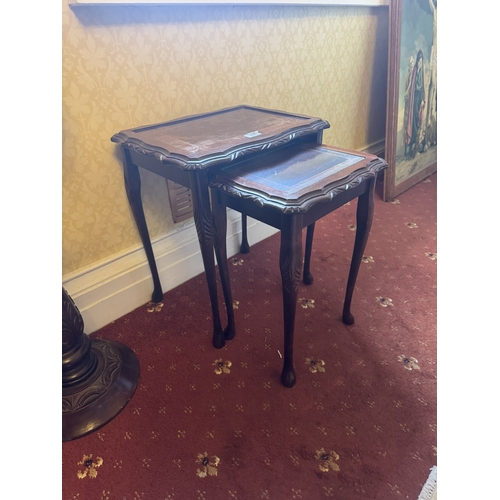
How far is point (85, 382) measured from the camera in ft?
4.10

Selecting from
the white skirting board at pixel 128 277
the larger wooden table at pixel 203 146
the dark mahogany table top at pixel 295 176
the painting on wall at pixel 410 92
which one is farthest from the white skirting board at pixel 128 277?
the painting on wall at pixel 410 92

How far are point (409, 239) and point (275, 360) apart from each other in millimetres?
1118

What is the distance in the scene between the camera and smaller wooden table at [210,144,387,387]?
1.00m

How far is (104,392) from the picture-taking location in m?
1.25

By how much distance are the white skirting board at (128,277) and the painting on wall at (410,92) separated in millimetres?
1195

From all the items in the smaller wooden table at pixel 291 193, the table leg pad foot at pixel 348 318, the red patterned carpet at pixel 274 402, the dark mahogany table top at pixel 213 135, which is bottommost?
the red patterned carpet at pixel 274 402

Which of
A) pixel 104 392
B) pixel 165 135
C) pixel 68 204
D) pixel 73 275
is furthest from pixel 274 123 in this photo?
pixel 104 392

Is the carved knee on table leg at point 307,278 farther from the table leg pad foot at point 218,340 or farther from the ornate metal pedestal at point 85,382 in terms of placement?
the ornate metal pedestal at point 85,382

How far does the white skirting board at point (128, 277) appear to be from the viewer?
4.74 feet

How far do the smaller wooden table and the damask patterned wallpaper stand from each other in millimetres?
453

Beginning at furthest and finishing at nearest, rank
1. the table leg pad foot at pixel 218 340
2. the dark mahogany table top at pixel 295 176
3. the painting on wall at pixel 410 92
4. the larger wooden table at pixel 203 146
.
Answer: the painting on wall at pixel 410 92 → the table leg pad foot at pixel 218 340 → the larger wooden table at pixel 203 146 → the dark mahogany table top at pixel 295 176

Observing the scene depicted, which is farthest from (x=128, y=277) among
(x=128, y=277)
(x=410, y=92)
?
(x=410, y=92)

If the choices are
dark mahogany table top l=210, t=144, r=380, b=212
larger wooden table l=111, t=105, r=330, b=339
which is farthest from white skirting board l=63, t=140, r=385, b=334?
dark mahogany table top l=210, t=144, r=380, b=212

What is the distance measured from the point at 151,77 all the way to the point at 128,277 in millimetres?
760
